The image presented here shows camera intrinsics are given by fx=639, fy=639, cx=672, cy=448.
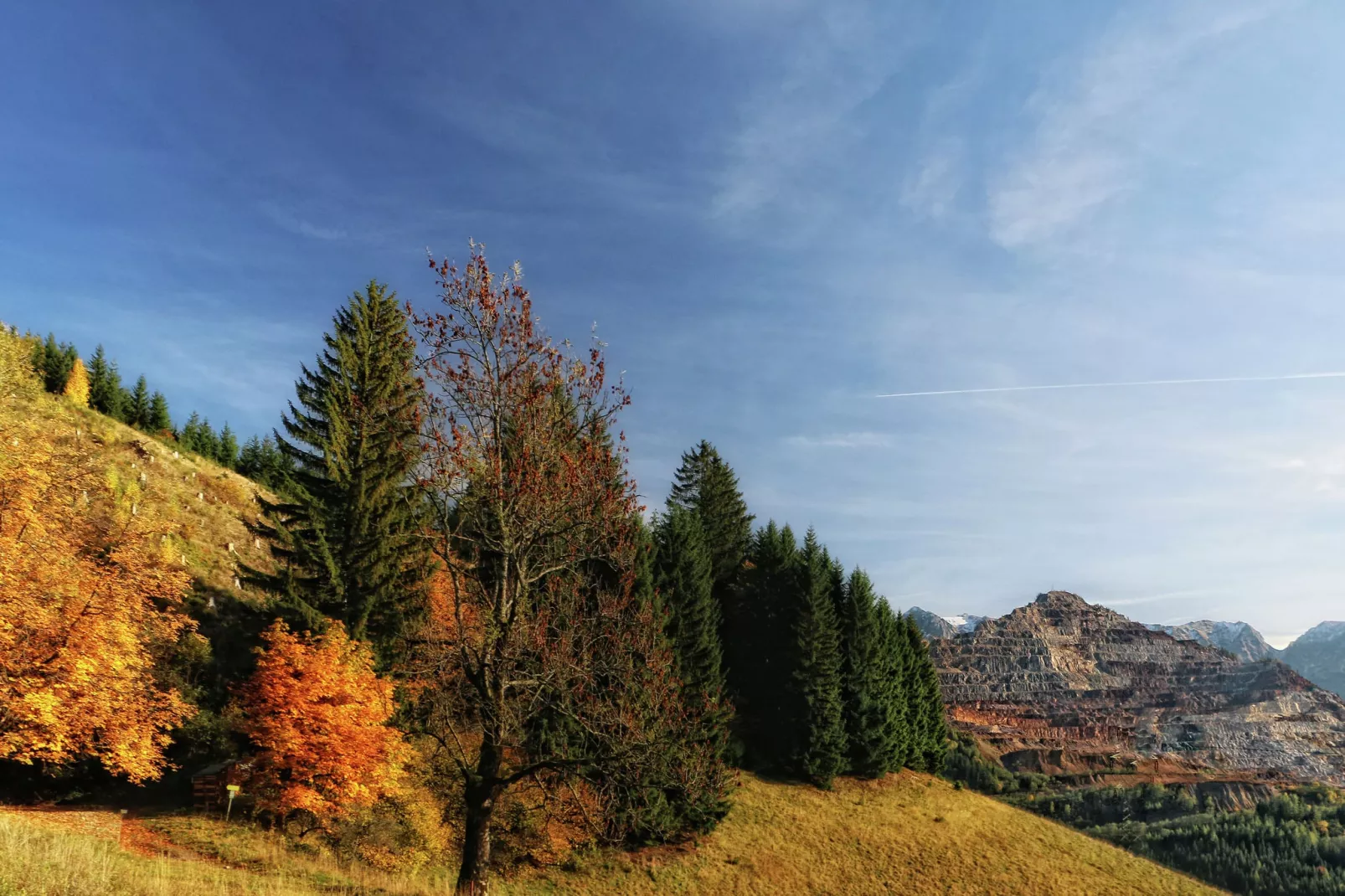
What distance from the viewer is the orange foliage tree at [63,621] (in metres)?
17.3

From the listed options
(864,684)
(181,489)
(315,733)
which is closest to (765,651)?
(864,684)

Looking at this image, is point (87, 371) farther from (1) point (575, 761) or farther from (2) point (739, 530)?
(1) point (575, 761)

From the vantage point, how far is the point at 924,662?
199 feet

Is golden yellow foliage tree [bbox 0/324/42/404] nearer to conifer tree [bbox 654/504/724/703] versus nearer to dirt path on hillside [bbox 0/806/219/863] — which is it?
dirt path on hillside [bbox 0/806/219/863]

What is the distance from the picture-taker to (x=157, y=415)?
84062 mm

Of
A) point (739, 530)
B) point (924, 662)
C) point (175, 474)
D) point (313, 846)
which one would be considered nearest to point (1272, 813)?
point (924, 662)

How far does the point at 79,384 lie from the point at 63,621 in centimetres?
8116

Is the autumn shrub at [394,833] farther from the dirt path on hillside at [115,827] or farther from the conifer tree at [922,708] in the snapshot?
the conifer tree at [922,708]

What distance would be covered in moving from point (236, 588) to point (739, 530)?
1570 inches

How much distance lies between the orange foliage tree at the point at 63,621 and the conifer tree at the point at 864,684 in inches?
1537

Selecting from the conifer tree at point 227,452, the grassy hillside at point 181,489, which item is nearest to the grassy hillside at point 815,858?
the grassy hillside at point 181,489

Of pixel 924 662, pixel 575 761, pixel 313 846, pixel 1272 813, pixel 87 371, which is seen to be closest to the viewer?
pixel 575 761

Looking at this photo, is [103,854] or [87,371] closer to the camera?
[103,854]

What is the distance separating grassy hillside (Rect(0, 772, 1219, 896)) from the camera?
18373 mm
